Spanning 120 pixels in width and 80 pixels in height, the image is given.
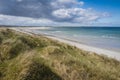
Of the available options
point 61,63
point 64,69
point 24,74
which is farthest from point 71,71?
point 24,74

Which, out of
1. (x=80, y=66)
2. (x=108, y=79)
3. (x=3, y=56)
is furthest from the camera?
(x=3, y=56)

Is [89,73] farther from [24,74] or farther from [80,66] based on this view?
[24,74]

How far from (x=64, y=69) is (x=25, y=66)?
146 cm

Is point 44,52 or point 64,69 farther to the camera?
point 44,52

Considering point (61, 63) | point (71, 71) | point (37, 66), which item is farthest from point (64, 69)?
point (37, 66)

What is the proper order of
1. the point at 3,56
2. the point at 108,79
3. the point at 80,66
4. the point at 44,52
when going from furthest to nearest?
1. the point at 44,52
2. the point at 3,56
3. the point at 80,66
4. the point at 108,79

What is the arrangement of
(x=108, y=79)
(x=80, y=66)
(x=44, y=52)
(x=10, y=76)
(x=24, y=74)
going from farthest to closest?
(x=44, y=52) → (x=80, y=66) → (x=108, y=79) → (x=10, y=76) → (x=24, y=74)

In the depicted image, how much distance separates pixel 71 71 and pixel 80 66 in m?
0.57

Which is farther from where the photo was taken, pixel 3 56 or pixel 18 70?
pixel 3 56

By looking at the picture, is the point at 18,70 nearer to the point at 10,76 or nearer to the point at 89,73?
the point at 10,76

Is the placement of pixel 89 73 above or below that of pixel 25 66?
below

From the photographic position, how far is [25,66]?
5.02 meters

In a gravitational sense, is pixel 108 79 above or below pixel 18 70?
below

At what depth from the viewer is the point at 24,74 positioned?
187 inches
